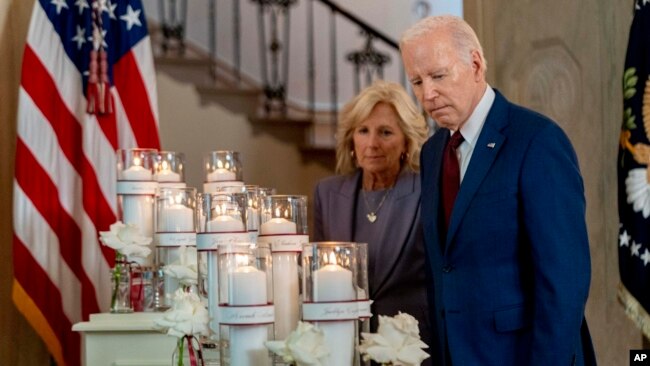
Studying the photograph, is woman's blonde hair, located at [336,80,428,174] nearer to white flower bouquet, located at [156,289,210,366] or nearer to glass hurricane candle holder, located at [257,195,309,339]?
glass hurricane candle holder, located at [257,195,309,339]

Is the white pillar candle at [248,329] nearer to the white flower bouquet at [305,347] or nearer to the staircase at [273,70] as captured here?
the white flower bouquet at [305,347]

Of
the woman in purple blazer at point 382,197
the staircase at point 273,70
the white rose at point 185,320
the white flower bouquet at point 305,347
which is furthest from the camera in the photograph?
the staircase at point 273,70

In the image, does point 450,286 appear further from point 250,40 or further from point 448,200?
point 250,40

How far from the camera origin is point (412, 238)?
12.1 ft

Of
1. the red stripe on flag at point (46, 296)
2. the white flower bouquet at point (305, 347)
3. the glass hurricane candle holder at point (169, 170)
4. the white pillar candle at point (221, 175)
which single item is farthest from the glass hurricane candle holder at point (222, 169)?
the white flower bouquet at point (305, 347)

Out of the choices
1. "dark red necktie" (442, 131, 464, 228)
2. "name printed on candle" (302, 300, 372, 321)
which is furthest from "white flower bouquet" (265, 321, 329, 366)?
"dark red necktie" (442, 131, 464, 228)

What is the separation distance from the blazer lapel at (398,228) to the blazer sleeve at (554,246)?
1.09m

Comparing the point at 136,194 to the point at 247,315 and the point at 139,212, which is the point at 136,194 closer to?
the point at 139,212

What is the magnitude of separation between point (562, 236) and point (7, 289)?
9.03ft

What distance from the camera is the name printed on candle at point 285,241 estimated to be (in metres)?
2.62

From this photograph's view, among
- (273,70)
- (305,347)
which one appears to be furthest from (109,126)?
(273,70)

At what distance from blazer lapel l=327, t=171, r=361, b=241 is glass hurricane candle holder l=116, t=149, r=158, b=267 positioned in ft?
1.98

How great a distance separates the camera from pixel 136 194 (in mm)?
3688

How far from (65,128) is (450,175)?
7.42ft
